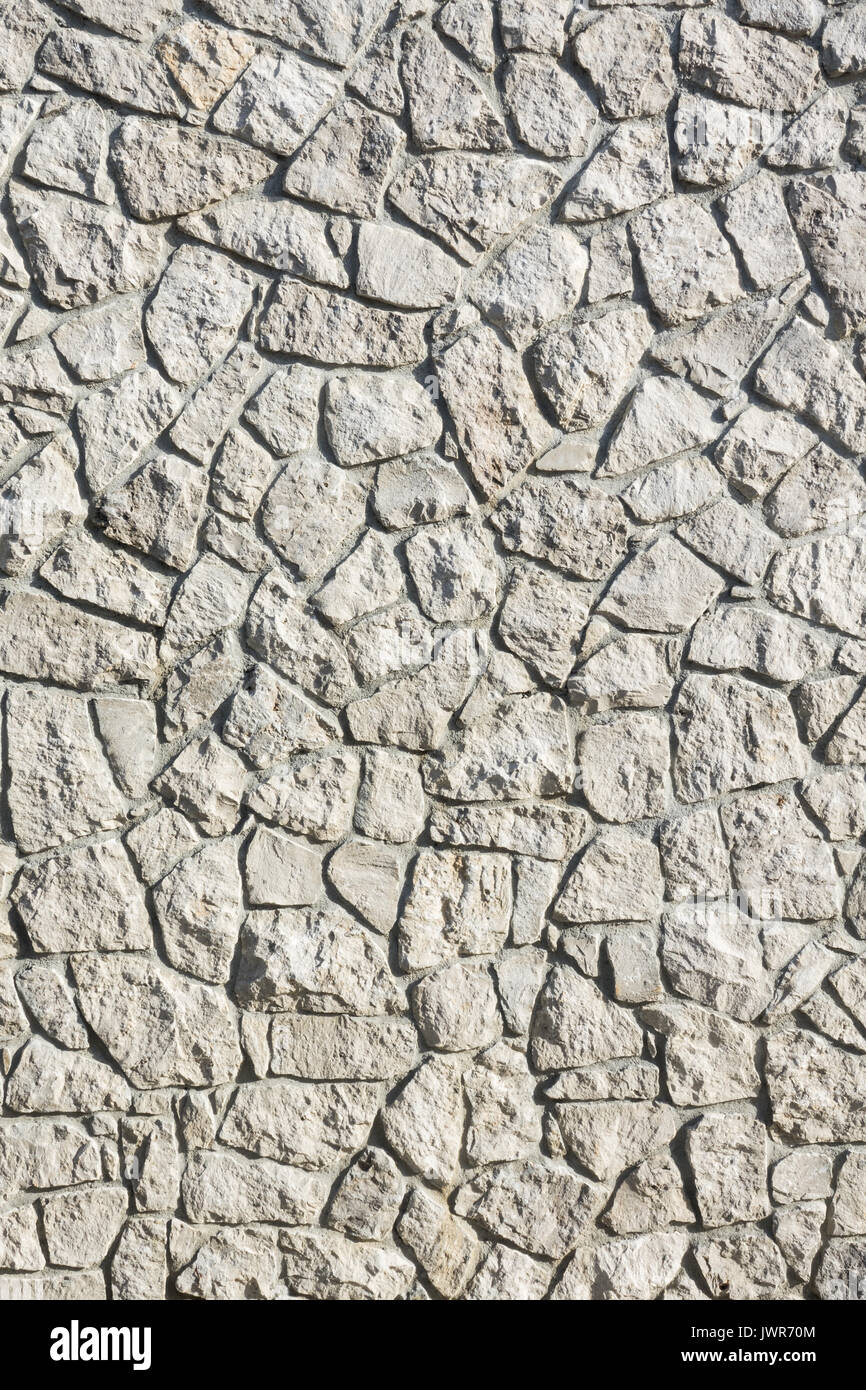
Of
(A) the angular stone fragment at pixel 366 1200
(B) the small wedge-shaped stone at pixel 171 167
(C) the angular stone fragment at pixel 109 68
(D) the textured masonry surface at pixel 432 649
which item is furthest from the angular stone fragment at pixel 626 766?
(C) the angular stone fragment at pixel 109 68

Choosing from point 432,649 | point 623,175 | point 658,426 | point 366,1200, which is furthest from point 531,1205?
point 623,175

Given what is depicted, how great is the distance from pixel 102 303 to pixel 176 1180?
7.00ft

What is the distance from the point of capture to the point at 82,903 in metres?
2.74

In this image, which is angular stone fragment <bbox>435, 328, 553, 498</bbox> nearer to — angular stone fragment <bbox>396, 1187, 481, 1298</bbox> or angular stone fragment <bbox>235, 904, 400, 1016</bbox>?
angular stone fragment <bbox>235, 904, 400, 1016</bbox>

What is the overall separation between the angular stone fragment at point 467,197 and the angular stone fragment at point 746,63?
0.51m

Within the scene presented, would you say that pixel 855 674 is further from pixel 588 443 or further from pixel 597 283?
pixel 597 283

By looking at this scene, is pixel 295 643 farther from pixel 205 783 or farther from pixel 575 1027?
pixel 575 1027

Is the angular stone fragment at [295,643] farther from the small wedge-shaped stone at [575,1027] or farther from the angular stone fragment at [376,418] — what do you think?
the small wedge-shaped stone at [575,1027]

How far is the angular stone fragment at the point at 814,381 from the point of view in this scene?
2.89m

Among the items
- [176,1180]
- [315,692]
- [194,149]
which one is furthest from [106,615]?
[176,1180]

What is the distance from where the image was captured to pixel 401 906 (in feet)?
9.21

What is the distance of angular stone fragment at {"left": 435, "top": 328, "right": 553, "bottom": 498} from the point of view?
9.31 ft

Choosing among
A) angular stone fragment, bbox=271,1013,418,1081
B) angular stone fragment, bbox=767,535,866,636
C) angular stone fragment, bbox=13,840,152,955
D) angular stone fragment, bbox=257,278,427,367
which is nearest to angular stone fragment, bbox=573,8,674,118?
angular stone fragment, bbox=257,278,427,367

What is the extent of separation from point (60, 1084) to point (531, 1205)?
3.88 ft
